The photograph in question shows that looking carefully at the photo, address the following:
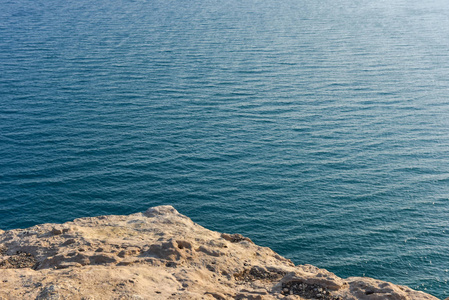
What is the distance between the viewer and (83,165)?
46.4m

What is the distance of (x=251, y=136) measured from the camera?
51250mm

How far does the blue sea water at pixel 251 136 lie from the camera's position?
127ft

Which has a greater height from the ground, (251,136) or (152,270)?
(152,270)

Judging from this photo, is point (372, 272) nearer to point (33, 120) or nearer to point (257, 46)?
point (33, 120)

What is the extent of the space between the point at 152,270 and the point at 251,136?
1247 inches

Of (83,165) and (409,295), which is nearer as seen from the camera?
(409,295)

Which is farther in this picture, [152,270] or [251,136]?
[251,136]

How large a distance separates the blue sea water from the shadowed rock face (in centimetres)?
1304

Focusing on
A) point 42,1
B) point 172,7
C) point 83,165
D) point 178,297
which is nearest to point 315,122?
point 83,165

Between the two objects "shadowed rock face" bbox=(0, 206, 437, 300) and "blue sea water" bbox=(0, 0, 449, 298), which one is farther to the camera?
"blue sea water" bbox=(0, 0, 449, 298)

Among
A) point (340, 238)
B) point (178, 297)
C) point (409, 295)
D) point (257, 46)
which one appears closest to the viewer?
point (178, 297)

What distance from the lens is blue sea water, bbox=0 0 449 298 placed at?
38719mm

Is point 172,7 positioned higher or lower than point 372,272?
higher

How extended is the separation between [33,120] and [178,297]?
42.4 m
